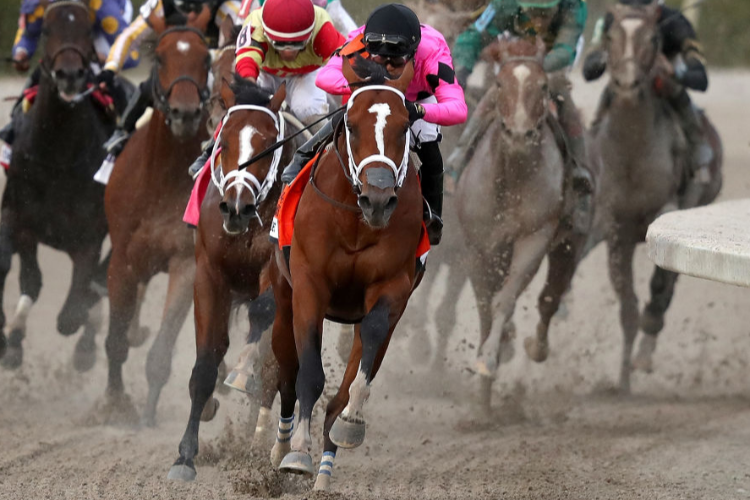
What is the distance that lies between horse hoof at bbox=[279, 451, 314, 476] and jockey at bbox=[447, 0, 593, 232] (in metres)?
3.82

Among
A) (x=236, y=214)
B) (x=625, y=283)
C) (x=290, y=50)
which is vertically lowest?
(x=625, y=283)

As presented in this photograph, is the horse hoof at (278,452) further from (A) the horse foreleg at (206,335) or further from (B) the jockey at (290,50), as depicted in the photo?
(B) the jockey at (290,50)

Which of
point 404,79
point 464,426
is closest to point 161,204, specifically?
point 464,426

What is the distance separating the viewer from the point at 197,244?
6715mm

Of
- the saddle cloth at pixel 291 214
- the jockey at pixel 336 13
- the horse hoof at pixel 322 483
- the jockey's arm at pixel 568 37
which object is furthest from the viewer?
the jockey's arm at pixel 568 37

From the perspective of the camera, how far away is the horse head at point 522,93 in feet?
26.3

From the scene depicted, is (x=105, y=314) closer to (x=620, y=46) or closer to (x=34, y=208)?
(x=34, y=208)

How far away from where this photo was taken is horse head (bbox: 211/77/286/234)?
6133 mm

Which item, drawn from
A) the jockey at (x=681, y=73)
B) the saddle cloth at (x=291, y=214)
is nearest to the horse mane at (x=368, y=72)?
the saddle cloth at (x=291, y=214)

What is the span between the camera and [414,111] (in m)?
5.41

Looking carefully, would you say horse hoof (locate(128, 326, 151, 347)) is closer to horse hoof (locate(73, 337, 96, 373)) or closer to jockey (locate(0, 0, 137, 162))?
horse hoof (locate(73, 337, 96, 373))

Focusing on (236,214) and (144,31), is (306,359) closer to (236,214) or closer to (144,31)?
(236,214)

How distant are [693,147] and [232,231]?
16.6ft

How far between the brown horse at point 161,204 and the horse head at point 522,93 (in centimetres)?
181
